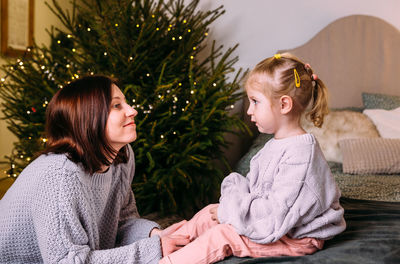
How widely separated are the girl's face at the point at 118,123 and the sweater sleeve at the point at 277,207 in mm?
419

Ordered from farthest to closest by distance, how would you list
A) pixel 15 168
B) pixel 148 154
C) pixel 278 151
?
1. pixel 15 168
2. pixel 148 154
3. pixel 278 151

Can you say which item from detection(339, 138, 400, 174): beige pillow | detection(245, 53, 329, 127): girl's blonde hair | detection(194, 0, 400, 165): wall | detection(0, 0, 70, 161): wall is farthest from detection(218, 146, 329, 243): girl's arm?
detection(0, 0, 70, 161): wall

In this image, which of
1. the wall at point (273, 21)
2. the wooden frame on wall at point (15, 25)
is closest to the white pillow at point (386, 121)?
the wall at point (273, 21)

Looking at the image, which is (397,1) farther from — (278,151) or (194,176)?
(278,151)

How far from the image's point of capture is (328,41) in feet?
9.94

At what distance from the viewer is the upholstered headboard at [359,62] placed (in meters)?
3.01

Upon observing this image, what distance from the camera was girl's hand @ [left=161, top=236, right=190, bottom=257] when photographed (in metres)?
1.16

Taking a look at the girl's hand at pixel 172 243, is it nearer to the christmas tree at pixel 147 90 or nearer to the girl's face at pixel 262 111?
the girl's face at pixel 262 111

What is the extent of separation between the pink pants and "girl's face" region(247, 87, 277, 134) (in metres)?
0.38

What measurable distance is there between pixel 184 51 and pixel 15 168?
49.2 inches

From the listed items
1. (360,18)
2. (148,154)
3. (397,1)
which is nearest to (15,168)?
(148,154)

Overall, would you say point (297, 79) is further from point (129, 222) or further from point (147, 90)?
point (147, 90)

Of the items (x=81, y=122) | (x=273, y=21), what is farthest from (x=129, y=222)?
(x=273, y=21)

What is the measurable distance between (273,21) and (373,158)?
1.50 meters
